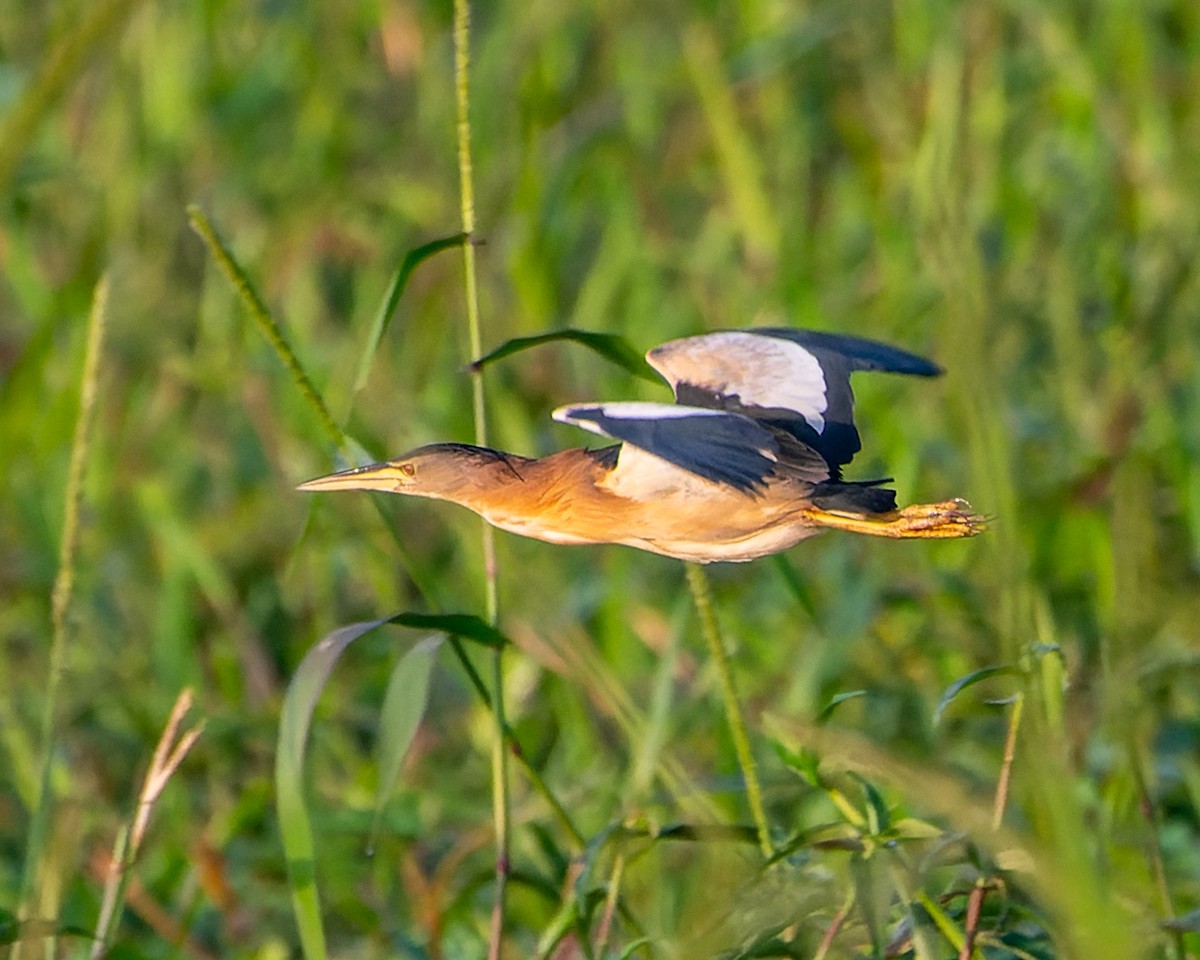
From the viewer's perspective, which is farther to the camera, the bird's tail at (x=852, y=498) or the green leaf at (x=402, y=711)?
the bird's tail at (x=852, y=498)

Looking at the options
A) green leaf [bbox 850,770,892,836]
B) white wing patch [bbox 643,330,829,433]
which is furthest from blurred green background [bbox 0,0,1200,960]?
white wing patch [bbox 643,330,829,433]

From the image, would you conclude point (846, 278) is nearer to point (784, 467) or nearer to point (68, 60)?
point (784, 467)

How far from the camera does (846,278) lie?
2.91 metres

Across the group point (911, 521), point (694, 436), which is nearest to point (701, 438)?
point (694, 436)

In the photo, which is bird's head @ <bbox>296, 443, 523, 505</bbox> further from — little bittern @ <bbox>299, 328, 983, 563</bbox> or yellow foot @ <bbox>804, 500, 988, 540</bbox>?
yellow foot @ <bbox>804, 500, 988, 540</bbox>

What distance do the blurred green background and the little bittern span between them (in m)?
0.07

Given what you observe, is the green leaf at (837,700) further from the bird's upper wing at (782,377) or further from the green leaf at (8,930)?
the green leaf at (8,930)

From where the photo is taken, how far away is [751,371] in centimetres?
118

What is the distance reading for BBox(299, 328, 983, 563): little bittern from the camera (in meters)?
1.09

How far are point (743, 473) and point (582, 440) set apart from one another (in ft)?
4.42

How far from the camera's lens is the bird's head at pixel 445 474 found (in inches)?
49.9

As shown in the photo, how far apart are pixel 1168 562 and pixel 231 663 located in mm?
1001

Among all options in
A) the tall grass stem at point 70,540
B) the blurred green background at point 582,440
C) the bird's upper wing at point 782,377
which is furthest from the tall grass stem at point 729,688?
the tall grass stem at point 70,540

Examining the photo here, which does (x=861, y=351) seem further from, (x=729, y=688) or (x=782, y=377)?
(x=729, y=688)
